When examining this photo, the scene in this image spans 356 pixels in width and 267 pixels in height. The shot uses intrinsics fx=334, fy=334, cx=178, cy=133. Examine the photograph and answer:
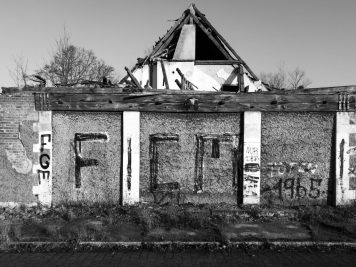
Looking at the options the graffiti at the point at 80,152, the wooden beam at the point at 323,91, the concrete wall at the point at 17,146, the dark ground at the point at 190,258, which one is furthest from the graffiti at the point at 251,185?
the concrete wall at the point at 17,146

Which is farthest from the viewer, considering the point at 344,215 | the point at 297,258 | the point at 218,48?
the point at 218,48

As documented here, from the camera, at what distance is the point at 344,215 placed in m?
7.61

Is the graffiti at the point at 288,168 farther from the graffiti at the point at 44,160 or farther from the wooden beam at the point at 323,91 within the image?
the graffiti at the point at 44,160

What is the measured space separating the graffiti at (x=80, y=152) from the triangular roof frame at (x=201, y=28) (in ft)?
19.7

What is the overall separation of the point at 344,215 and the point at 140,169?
488 cm

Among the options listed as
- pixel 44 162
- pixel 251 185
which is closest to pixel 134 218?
pixel 44 162

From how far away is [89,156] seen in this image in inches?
328

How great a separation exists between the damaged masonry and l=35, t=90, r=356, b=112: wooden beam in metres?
0.02

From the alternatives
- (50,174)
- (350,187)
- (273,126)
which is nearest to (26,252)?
(50,174)

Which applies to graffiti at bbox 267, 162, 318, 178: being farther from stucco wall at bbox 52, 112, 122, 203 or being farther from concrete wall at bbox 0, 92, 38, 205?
concrete wall at bbox 0, 92, 38, 205

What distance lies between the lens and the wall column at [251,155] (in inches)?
322

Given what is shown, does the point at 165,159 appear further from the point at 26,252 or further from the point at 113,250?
the point at 26,252

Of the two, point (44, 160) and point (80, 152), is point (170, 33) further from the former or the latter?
point (44, 160)

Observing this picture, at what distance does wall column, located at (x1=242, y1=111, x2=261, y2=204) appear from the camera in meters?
8.19
